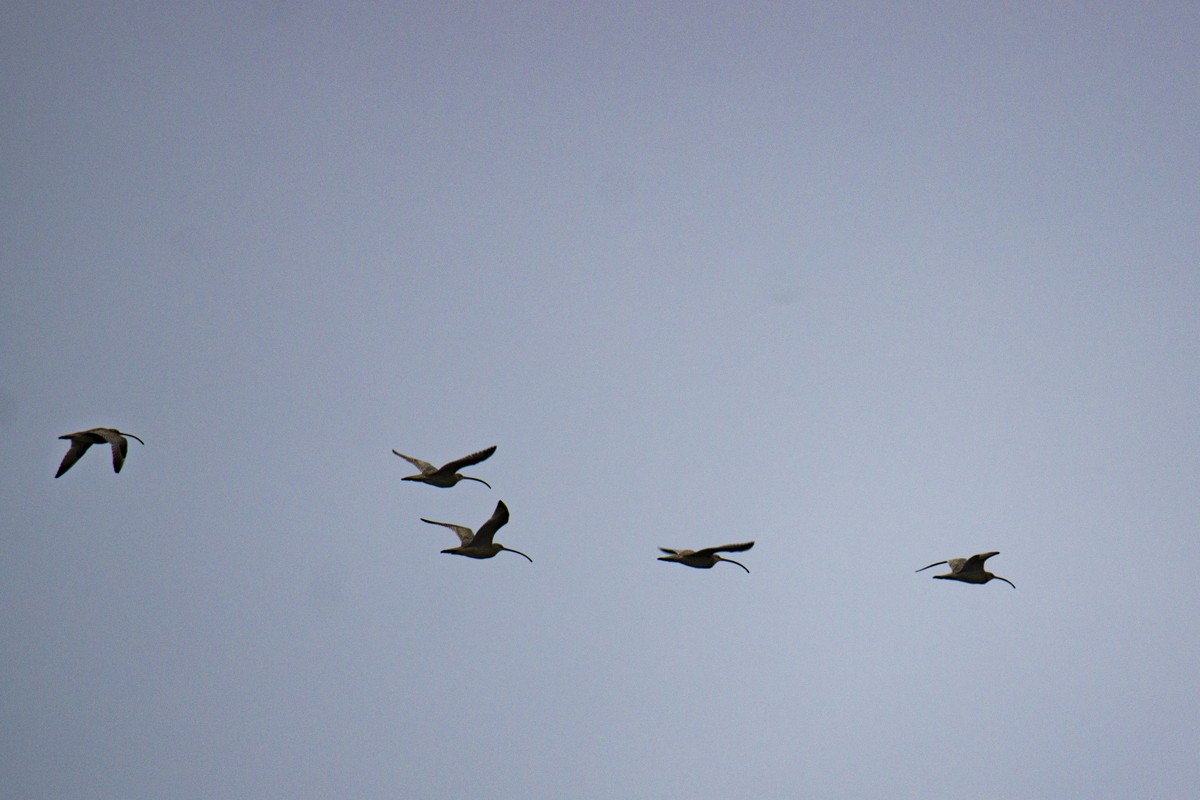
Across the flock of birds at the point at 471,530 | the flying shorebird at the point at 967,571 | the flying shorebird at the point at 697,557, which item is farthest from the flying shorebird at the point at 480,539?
the flying shorebird at the point at 967,571

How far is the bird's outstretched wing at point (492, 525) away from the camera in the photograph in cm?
3594

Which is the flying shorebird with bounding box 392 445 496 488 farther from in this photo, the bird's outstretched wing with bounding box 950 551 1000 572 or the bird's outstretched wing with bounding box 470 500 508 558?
the bird's outstretched wing with bounding box 950 551 1000 572

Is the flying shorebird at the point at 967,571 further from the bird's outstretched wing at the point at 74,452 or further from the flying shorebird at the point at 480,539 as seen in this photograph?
the bird's outstretched wing at the point at 74,452

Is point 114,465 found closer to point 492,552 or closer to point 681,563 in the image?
point 492,552

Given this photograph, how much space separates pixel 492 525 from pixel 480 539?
2.16 meters

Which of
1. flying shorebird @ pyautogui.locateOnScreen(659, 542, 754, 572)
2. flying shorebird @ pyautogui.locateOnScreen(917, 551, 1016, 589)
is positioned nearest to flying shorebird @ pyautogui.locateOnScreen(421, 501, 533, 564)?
flying shorebird @ pyautogui.locateOnScreen(659, 542, 754, 572)

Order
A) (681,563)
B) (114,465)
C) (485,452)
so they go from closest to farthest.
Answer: (485,452), (114,465), (681,563)

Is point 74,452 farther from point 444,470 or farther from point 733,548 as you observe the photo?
point 733,548

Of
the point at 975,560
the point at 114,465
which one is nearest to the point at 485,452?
the point at 114,465

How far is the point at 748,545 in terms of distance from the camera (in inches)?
1371

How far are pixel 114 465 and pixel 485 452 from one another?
43.0ft

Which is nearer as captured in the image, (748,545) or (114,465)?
(748,545)

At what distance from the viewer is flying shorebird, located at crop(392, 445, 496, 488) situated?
3434 centimetres

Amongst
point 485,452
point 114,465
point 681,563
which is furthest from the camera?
point 681,563
